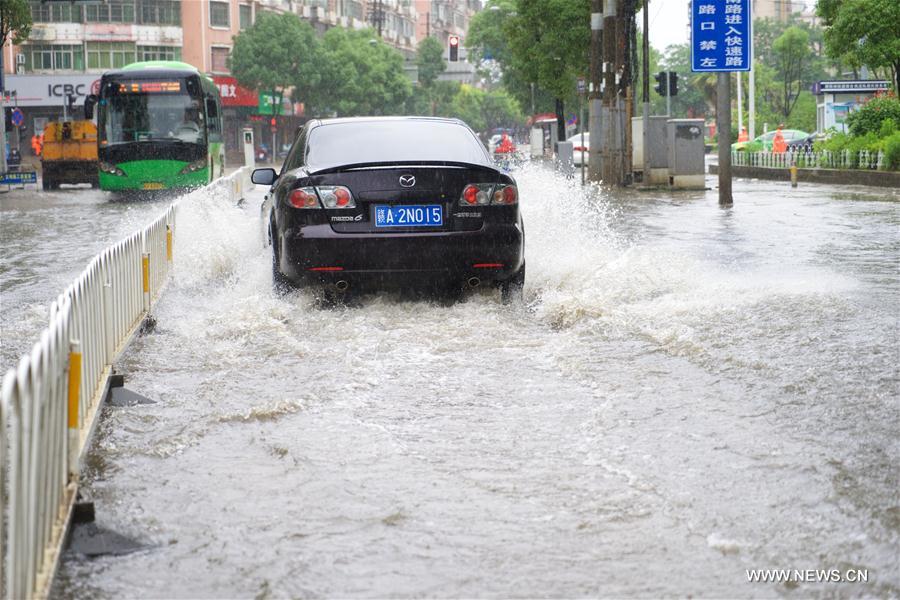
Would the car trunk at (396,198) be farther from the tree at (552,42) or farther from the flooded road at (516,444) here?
the tree at (552,42)

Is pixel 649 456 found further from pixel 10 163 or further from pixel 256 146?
pixel 256 146

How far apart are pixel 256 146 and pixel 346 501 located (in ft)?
255

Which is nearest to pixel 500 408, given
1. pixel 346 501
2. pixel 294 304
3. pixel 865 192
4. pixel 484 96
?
pixel 346 501

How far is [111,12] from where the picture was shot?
238 feet

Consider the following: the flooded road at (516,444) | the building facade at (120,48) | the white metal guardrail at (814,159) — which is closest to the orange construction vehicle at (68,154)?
the white metal guardrail at (814,159)

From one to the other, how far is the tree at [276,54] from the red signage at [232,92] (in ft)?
2.96

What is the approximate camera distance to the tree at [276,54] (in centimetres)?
7794

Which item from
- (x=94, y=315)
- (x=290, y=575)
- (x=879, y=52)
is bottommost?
(x=290, y=575)

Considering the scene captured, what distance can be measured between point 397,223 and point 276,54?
7080 centimetres

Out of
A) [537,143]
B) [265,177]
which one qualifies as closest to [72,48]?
[537,143]

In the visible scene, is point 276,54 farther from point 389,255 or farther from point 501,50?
point 389,255

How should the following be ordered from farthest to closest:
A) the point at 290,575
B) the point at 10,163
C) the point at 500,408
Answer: the point at 10,163, the point at 500,408, the point at 290,575

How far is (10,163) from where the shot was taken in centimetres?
5216

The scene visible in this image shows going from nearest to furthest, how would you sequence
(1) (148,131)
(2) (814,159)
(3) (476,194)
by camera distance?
(3) (476,194) < (1) (148,131) < (2) (814,159)
